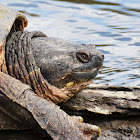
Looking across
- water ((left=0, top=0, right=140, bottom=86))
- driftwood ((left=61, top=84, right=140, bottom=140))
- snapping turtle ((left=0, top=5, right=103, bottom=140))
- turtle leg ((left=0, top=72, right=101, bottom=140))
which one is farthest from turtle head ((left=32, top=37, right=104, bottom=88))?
water ((left=0, top=0, right=140, bottom=86))

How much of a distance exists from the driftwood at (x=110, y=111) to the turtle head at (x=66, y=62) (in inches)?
7.6

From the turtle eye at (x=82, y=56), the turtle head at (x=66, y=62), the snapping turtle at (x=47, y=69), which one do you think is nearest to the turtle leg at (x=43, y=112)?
the snapping turtle at (x=47, y=69)

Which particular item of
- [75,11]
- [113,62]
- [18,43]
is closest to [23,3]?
[75,11]

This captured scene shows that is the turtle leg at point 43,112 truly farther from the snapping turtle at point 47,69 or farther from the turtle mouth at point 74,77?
the turtle mouth at point 74,77

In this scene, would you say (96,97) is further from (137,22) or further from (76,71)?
(137,22)

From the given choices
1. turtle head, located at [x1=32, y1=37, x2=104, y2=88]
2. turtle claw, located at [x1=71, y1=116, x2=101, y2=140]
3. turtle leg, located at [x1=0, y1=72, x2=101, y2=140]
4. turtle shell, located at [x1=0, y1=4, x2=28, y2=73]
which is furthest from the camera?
turtle head, located at [x1=32, y1=37, x2=104, y2=88]

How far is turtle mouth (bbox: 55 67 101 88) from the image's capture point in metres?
2.80

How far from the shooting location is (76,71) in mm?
2811

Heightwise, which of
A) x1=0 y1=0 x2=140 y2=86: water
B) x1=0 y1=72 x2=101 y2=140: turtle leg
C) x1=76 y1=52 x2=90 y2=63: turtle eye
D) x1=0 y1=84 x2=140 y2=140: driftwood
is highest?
x1=76 y1=52 x2=90 y2=63: turtle eye

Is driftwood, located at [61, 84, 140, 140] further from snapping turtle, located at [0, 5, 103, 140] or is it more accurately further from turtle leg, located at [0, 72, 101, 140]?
turtle leg, located at [0, 72, 101, 140]

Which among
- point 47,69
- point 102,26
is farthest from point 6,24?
point 102,26

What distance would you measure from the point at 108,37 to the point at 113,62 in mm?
1088

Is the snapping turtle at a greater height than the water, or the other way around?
the snapping turtle

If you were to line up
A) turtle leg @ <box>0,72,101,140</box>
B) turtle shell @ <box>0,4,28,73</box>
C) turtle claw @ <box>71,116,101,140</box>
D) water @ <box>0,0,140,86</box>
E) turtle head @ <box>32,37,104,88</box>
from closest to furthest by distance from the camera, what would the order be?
turtle leg @ <box>0,72,101,140</box> < turtle claw @ <box>71,116,101,140</box> < turtle shell @ <box>0,4,28,73</box> < turtle head @ <box>32,37,104,88</box> < water @ <box>0,0,140,86</box>
